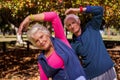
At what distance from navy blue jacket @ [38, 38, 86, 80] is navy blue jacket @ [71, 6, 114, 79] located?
2.80 ft

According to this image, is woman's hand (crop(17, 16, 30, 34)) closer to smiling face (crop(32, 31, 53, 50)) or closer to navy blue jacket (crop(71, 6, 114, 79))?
smiling face (crop(32, 31, 53, 50))

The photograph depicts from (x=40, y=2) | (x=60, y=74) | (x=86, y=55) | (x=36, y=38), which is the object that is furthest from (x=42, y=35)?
(x=40, y=2)

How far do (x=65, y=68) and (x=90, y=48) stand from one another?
3.32ft

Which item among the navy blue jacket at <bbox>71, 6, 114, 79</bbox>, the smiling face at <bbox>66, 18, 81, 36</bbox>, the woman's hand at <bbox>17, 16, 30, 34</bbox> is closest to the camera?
the woman's hand at <bbox>17, 16, 30, 34</bbox>

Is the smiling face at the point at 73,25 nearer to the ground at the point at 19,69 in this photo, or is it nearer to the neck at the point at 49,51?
the neck at the point at 49,51

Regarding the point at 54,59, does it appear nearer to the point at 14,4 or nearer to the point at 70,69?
the point at 70,69

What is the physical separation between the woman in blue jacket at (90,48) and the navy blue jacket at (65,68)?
0.84 metres

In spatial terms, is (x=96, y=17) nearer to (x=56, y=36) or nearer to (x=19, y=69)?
(x=56, y=36)

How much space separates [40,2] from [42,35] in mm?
7725

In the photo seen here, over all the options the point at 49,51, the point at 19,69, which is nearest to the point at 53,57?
the point at 49,51

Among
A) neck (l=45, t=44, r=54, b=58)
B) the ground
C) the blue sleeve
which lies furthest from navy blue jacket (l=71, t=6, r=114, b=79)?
the ground

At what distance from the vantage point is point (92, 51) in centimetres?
495

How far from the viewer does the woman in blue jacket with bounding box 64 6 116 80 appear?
4912 mm

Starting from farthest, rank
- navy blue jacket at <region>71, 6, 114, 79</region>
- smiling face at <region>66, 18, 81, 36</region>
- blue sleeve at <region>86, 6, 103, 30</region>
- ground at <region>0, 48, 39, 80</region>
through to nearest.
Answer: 1. ground at <region>0, 48, 39, 80</region>
2. blue sleeve at <region>86, 6, 103, 30</region>
3. navy blue jacket at <region>71, 6, 114, 79</region>
4. smiling face at <region>66, 18, 81, 36</region>
